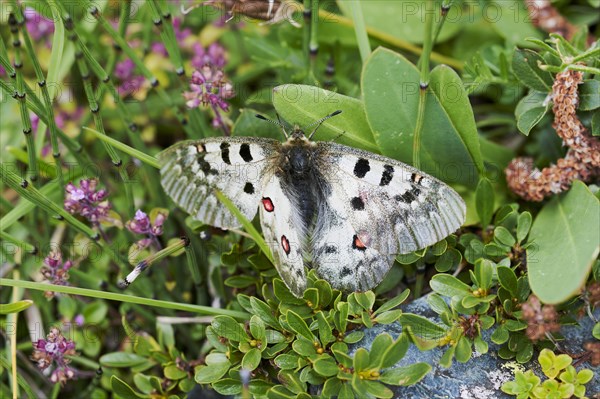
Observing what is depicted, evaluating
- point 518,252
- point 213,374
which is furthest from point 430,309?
point 213,374

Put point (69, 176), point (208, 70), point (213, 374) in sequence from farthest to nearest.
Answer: point (69, 176) → point (208, 70) → point (213, 374)

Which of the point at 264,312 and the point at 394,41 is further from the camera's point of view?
the point at 394,41

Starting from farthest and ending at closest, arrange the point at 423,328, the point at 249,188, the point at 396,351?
the point at 249,188 → the point at 423,328 → the point at 396,351

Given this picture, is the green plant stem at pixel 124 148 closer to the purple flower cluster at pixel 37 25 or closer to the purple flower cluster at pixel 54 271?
the purple flower cluster at pixel 54 271

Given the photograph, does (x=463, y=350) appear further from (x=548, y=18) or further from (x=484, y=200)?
(x=548, y=18)

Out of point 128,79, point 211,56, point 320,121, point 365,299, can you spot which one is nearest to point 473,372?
point 365,299

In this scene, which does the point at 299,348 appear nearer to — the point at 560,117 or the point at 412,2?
the point at 560,117
